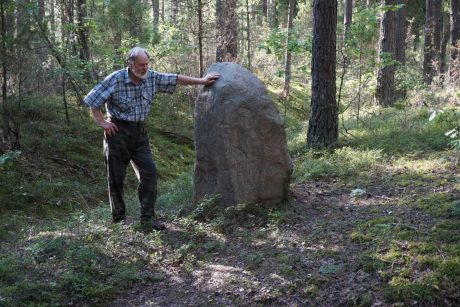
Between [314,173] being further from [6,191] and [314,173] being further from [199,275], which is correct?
[6,191]

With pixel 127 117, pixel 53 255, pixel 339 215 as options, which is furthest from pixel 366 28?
pixel 53 255

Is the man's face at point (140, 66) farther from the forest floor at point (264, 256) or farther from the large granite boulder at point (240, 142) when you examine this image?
the forest floor at point (264, 256)

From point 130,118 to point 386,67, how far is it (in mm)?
9681

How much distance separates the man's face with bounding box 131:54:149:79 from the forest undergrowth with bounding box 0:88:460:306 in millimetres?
1918

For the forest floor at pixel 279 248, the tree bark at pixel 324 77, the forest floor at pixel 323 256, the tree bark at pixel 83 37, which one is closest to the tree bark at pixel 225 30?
the tree bark at pixel 83 37

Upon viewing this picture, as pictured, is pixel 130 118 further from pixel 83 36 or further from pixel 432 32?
pixel 432 32

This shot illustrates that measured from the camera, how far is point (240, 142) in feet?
21.2

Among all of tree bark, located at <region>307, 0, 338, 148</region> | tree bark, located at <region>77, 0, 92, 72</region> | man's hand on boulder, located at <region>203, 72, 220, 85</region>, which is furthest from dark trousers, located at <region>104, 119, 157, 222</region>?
tree bark, located at <region>77, 0, 92, 72</region>

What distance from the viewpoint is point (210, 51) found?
55.6ft

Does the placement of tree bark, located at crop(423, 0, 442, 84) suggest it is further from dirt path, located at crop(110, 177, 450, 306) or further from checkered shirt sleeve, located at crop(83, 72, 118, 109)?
checkered shirt sleeve, located at crop(83, 72, 118, 109)

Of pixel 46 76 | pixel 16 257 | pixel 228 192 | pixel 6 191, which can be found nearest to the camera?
pixel 16 257

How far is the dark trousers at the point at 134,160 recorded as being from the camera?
20.2 feet

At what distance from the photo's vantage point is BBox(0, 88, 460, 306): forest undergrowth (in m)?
4.58

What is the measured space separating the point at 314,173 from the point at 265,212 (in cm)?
200
